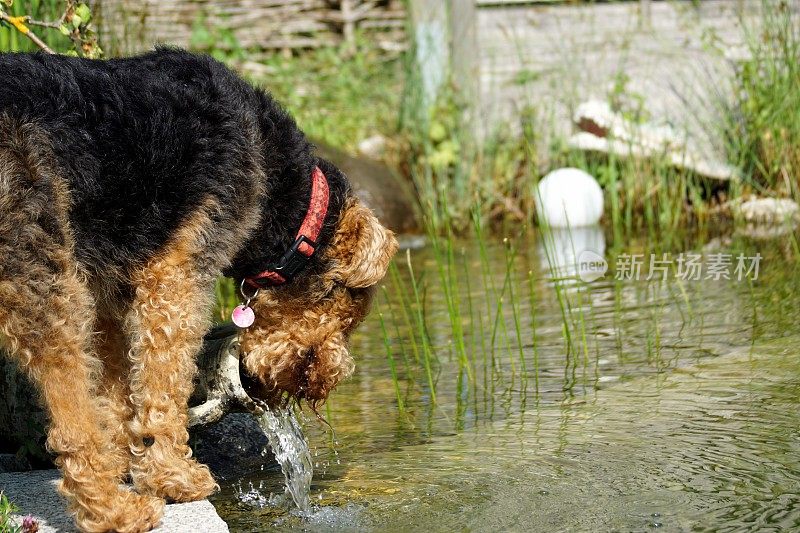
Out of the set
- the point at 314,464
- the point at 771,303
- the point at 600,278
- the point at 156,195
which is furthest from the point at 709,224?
the point at 156,195

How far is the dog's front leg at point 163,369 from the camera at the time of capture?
3541 mm

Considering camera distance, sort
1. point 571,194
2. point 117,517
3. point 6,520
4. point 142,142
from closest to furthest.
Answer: point 6,520 → point 117,517 → point 142,142 → point 571,194

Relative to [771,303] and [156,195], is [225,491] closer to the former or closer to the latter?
[156,195]

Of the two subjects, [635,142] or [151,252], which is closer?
[151,252]

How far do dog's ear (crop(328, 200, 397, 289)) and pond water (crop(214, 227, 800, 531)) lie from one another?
0.61 meters

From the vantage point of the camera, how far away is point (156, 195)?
137 inches

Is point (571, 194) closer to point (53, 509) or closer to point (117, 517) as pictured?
point (53, 509)

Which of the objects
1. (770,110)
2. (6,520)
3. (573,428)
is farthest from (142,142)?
(770,110)

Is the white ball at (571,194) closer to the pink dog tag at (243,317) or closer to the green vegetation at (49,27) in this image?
the green vegetation at (49,27)

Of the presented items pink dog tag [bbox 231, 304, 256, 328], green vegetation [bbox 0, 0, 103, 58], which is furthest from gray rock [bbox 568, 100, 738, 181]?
pink dog tag [bbox 231, 304, 256, 328]

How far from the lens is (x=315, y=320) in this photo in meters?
3.99

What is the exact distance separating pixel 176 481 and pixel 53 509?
0.47 metres

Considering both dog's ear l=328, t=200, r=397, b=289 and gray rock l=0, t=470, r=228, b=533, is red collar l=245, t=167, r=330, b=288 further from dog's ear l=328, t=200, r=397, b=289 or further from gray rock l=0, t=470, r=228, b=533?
gray rock l=0, t=470, r=228, b=533

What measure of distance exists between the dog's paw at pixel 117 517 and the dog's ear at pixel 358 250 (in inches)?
45.3
